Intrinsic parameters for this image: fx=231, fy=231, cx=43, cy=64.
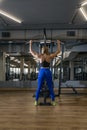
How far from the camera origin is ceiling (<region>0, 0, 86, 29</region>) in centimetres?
650

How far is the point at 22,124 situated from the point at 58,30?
6390 millimetres

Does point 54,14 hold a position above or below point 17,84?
above

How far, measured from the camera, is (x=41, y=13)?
752 cm

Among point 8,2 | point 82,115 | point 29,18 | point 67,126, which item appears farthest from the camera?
point 29,18

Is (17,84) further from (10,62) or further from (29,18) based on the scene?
(29,18)

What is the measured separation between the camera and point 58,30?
955 cm

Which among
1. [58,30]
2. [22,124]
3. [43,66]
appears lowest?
[22,124]

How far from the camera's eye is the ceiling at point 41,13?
6504 millimetres

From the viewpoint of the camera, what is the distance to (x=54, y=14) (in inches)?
300

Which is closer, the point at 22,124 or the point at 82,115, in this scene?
the point at 22,124

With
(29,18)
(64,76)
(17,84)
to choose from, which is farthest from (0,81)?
(29,18)

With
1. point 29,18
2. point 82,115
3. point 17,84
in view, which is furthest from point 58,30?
point 82,115

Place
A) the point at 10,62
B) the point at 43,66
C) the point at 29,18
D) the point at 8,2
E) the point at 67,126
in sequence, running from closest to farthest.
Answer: the point at 67,126 < the point at 43,66 < the point at 8,2 < the point at 29,18 < the point at 10,62

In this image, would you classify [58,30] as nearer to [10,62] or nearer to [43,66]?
[10,62]
